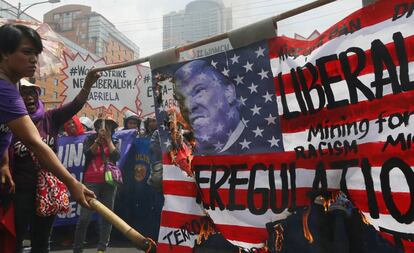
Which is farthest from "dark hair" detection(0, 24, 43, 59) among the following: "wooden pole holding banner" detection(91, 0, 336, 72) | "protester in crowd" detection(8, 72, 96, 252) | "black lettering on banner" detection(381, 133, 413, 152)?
"black lettering on banner" detection(381, 133, 413, 152)

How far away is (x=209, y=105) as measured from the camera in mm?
3010

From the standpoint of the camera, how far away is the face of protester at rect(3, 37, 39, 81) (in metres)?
2.35

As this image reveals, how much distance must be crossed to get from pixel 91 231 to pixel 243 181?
442cm

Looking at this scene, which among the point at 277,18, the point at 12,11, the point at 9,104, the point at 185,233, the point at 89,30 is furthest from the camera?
the point at 89,30

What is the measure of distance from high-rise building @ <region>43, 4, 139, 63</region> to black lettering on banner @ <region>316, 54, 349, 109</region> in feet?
303

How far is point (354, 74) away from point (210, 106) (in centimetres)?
107

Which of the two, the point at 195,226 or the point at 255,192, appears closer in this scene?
the point at 255,192

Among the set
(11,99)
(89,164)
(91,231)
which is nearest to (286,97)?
(11,99)

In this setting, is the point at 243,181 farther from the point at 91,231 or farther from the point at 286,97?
the point at 91,231

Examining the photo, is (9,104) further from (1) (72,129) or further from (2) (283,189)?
(1) (72,129)

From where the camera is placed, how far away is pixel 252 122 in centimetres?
277

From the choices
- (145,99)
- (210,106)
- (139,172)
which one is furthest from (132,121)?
(210,106)

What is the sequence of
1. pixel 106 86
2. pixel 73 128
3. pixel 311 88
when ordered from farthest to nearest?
1. pixel 106 86
2. pixel 73 128
3. pixel 311 88

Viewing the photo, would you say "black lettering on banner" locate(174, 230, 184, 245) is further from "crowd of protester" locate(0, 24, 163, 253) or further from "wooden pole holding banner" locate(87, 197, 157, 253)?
"wooden pole holding banner" locate(87, 197, 157, 253)
